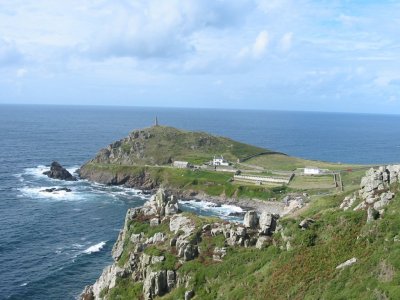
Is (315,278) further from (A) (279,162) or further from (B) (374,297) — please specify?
(A) (279,162)

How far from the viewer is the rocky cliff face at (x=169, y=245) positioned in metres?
50.1

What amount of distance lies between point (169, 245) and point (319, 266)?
65.4 feet

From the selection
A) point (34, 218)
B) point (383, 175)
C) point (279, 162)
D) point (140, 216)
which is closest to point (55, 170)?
point (34, 218)

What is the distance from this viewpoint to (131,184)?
165 m

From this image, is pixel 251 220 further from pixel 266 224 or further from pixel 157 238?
pixel 157 238

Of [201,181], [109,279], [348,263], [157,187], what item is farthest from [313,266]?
[157,187]

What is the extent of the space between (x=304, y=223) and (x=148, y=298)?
63.2 feet

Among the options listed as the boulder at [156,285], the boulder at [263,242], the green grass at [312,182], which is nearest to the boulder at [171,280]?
the boulder at [156,285]

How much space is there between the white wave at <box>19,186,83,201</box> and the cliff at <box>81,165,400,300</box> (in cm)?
8005

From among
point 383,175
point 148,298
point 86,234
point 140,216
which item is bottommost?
point 86,234

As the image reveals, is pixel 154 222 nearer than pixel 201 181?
Yes

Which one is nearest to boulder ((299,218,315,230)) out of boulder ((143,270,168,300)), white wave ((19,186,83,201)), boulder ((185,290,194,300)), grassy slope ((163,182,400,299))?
grassy slope ((163,182,400,299))

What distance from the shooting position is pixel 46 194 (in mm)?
140125

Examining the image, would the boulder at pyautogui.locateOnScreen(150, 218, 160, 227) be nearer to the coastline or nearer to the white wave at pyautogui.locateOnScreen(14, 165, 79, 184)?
the coastline
